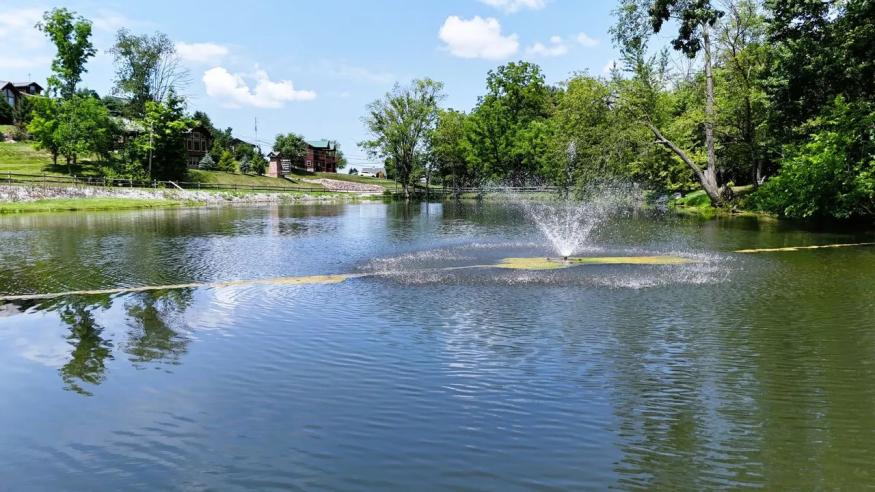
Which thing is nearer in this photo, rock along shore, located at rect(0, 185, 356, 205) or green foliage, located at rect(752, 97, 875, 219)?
green foliage, located at rect(752, 97, 875, 219)

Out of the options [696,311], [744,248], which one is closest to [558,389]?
[696,311]

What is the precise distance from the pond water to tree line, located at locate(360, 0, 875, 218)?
58.0 ft

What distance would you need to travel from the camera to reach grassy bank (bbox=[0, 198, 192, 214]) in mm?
50469

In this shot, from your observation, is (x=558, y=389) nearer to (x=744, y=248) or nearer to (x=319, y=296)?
(x=319, y=296)

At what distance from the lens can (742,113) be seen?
4869cm

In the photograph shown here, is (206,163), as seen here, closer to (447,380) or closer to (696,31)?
(696,31)

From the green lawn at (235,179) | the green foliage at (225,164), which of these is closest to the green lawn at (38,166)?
the green lawn at (235,179)

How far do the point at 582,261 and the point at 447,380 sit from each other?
42.0ft

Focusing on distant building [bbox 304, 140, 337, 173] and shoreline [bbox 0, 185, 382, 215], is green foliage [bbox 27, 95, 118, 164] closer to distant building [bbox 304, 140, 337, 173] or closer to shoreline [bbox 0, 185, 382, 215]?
shoreline [bbox 0, 185, 382, 215]

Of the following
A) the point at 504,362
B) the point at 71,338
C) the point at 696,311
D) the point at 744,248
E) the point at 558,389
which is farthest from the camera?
the point at 744,248

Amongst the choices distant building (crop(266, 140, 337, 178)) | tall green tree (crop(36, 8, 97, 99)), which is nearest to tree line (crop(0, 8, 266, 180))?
tall green tree (crop(36, 8, 97, 99))

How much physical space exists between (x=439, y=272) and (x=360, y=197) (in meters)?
74.9

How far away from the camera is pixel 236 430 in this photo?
7273 millimetres

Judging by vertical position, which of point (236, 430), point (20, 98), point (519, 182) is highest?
point (20, 98)
